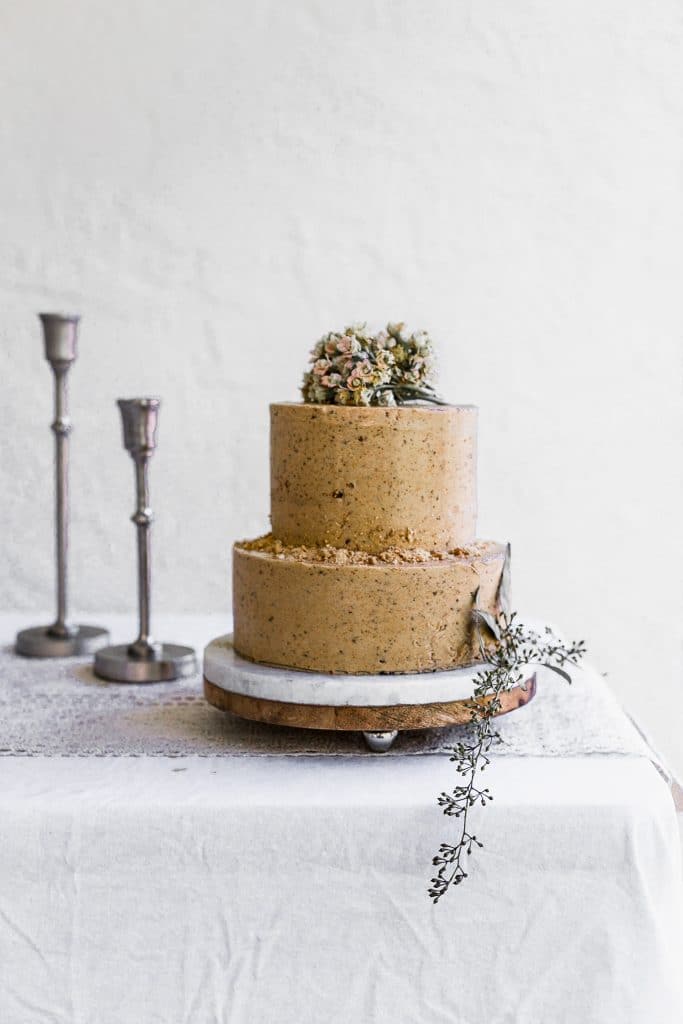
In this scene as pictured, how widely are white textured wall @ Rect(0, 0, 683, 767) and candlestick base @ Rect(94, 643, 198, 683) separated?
2.75 ft

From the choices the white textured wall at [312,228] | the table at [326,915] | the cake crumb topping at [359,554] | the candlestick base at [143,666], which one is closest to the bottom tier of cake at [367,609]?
the cake crumb topping at [359,554]

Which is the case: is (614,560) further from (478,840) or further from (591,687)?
(478,840)

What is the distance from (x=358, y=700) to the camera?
1.09 m

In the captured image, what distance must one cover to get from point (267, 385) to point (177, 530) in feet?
1.07

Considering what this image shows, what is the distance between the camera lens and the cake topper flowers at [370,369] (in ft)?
3.79

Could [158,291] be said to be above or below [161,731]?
above

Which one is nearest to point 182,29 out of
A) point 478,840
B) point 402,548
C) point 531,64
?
point 531,64

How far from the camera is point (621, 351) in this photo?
2.27 metres

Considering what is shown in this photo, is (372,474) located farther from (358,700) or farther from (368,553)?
(358,700)

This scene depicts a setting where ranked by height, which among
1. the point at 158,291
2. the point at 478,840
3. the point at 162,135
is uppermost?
the point at 162,135

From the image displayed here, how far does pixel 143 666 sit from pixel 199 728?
22 cm

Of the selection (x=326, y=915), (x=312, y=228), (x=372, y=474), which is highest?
(x=312, y=228)

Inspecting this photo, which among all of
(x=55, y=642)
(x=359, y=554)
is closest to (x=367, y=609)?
(x=359, y=554)

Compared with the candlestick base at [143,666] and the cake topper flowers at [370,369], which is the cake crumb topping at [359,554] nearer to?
the cake topper flowers at [370,369]
